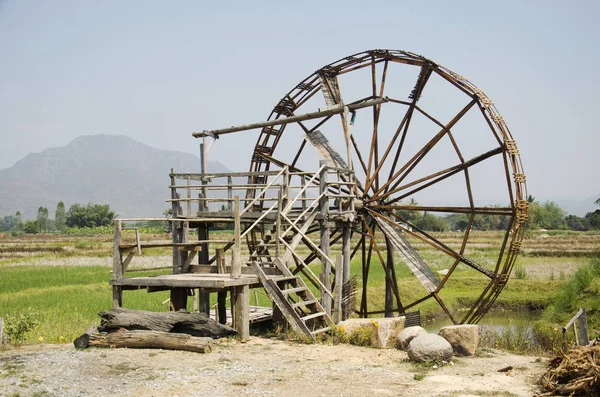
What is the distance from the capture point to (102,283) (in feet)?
91.7

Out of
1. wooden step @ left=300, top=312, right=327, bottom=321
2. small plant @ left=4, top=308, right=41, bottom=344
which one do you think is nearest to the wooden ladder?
wooden step @ left=300, top=312, right=327, bottom=321

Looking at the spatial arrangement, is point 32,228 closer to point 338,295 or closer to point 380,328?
point 338,295

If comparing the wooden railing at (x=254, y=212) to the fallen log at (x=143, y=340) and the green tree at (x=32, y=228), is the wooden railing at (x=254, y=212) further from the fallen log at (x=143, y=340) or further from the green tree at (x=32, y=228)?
the green tree at (x=32, y=228)

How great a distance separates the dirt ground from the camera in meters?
10.0

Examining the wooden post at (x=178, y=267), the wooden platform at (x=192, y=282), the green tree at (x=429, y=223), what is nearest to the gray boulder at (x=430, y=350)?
the wooden platform at (x=192, y=282)

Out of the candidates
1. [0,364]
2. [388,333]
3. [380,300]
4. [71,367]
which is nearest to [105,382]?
[71,367]

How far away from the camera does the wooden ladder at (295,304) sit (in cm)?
1439

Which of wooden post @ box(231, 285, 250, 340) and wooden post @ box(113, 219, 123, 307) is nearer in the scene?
wooden post @ box(231, 285, 250, 340)

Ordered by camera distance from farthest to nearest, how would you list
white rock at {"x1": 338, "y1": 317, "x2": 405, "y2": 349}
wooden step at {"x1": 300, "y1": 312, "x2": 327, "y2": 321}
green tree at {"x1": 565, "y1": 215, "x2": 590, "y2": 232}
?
green tree at {"x1": 565, "y1": 215, "x2": 590, "y2": 232}
wooden step at {"x1": 300, "y1": 312, "x2": 327, "y2": 321}
white rock at {"x1": 338, "y1": 317, "x2": 405, "y2": 349}

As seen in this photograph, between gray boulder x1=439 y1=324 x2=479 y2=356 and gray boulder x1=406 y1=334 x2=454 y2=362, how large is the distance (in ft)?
4.19

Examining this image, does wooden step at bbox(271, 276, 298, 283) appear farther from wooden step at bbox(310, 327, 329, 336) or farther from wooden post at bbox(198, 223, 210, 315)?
wooden post at bbox(198, 223, 210, 315)

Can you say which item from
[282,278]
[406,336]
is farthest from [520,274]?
[406,336]

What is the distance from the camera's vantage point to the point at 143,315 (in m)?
13.7

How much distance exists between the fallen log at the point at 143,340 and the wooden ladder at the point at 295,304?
2.05 meters
